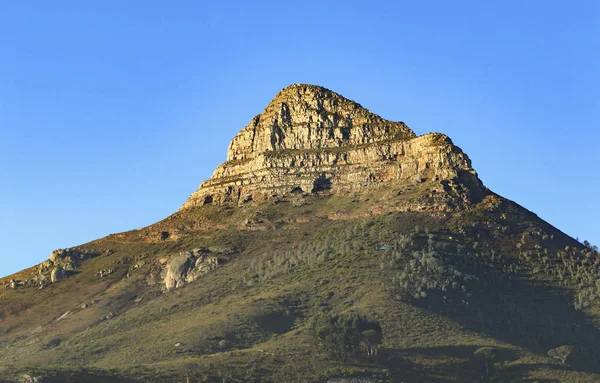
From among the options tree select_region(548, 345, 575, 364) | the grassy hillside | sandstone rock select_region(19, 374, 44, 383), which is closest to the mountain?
tree select_region(548, 345, 575, 364)

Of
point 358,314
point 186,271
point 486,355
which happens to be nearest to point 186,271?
point 186,271

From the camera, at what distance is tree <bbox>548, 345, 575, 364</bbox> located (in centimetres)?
14888

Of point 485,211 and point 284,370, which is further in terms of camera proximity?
point 485,211

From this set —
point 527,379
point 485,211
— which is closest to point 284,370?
point 527,379

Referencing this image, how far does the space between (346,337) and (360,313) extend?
1207cm

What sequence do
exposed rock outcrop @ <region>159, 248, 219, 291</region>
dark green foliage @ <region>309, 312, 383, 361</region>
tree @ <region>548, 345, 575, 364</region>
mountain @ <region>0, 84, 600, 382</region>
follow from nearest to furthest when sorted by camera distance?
mountain @ <region>0, 84, 600, 382</region> → dark green foliage @ <region>309, 312, 383, 361</region> → tree @ <region>548, 345, 575, 364</region> → exposed rock outcrop @ <region>159, 248, 219, 291</region>

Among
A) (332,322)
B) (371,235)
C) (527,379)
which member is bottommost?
(527,379)

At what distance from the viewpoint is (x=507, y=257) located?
184 m

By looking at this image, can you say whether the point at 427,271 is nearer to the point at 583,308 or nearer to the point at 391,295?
the point at 391,295

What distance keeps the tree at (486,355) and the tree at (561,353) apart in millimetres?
11970

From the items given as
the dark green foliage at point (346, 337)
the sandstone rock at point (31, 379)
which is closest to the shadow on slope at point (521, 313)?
the dark green foliage at point (346, 337)

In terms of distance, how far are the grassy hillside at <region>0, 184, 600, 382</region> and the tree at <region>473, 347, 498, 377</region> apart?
0.47 meters

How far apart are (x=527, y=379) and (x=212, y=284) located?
234 feet

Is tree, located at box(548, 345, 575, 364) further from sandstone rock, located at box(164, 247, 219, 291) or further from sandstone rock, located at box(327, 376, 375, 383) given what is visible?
sandstone rock, located at box(164, 247, 219, 291)
